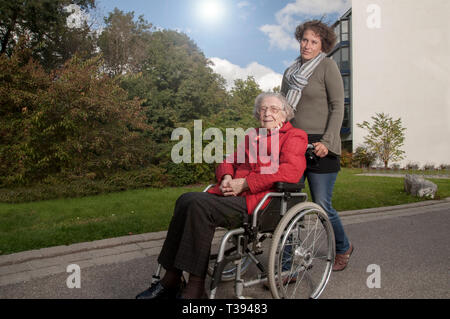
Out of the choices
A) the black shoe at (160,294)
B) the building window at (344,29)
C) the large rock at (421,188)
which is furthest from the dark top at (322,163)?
the building window at (344,29)

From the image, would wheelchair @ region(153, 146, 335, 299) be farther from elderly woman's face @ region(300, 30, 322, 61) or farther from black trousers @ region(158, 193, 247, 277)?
elderly woman's face @ region(300, 30, 322, 61)

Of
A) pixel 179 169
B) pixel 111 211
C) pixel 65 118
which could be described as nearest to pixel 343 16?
pixel 179 169

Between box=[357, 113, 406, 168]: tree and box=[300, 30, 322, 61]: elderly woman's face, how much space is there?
60.1 ft

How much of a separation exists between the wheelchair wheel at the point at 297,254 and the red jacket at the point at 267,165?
21 centimetres

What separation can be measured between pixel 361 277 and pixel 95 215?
3843mm

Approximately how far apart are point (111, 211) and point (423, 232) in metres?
4.43

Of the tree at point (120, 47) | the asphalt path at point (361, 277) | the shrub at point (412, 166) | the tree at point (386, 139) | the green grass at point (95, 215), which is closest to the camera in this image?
the asphalt path at point (361, 277)

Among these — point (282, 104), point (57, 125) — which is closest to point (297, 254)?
point (282, 104)

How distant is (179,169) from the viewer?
29.7ft

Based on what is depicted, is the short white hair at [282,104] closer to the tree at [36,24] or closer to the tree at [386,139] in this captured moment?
the tree at [36,24]

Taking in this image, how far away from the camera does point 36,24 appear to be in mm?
11148

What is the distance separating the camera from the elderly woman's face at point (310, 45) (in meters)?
2.62

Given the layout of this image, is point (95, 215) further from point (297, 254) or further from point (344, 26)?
point (344, 26)

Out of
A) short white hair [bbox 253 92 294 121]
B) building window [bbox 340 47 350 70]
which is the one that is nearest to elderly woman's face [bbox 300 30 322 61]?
short white hair [bbox 253 92 294 121]
